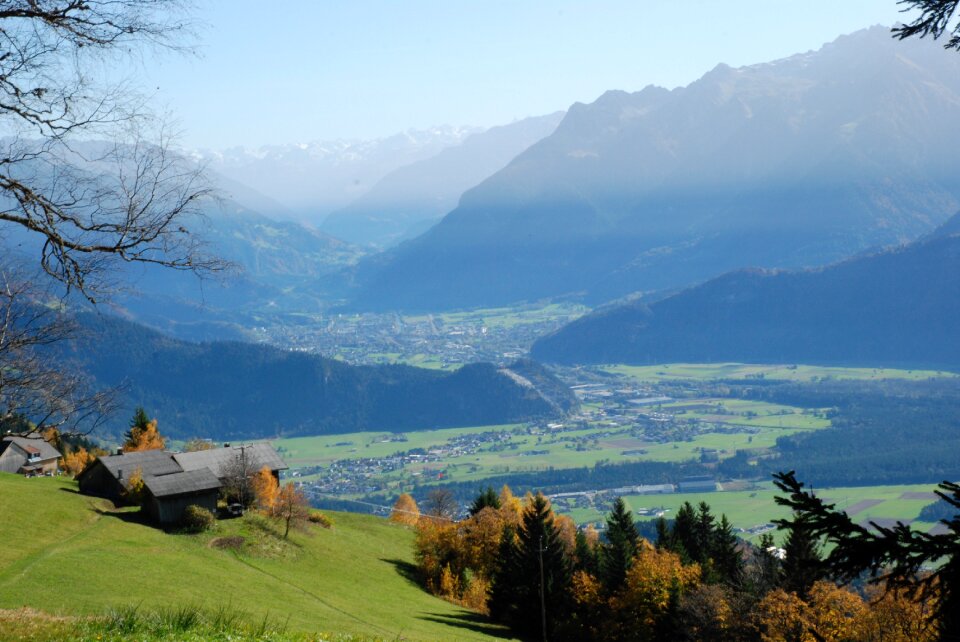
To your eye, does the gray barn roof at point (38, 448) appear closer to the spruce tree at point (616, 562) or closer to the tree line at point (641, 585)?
the tree line at point (641, 585)

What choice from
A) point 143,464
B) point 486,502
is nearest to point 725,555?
point 486,502

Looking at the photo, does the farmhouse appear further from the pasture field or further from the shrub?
the pasture field

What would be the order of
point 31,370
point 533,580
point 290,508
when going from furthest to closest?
point 290,508 → point 533,580 → point 31,370

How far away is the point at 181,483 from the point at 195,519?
2551 millimetres

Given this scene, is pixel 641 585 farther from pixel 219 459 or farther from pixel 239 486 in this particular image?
pixel 219 459

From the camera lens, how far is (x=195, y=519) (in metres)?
51.6

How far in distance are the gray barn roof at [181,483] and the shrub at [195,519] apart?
1193 mm

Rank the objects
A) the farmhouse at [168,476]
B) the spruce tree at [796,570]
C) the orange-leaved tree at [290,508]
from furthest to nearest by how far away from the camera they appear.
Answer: the orange-leaved tree at [290,508], the farmhouse at [168,476], the spruce tree at [796,570]

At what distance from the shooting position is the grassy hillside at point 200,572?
112 feet

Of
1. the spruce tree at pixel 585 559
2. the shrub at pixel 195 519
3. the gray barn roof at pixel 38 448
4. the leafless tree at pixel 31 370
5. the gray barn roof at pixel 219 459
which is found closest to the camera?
the leafless tree at pixel 31 370

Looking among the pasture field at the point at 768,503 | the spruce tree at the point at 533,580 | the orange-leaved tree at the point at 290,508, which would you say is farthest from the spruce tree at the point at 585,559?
the pasture field at the point at 768,503

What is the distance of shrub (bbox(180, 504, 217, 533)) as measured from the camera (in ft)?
169

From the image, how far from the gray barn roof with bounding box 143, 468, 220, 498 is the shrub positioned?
3.92 feet

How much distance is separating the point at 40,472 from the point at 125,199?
7324cm
